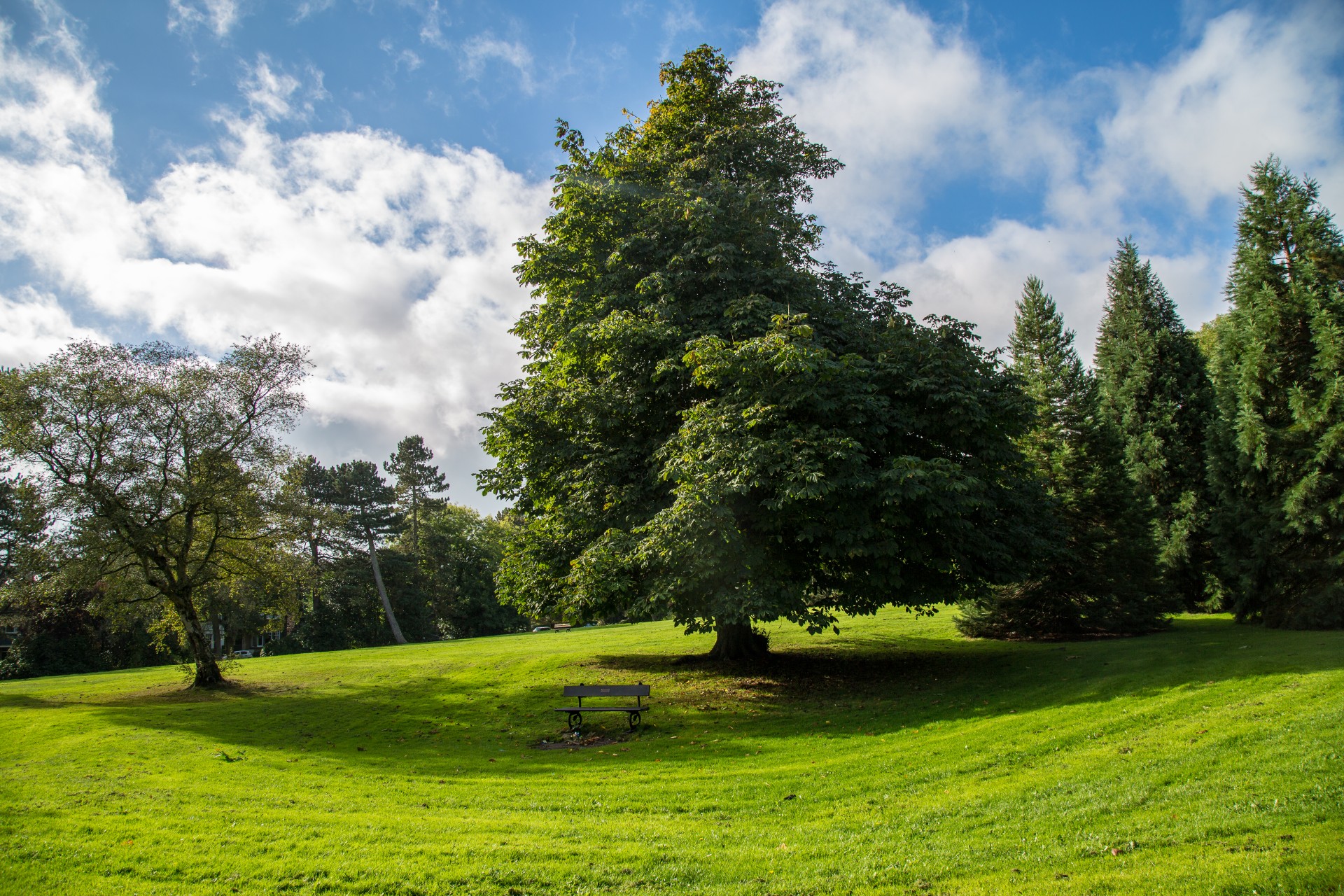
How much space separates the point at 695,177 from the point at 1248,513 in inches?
720

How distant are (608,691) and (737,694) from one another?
3.79 m

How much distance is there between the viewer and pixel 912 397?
1639 cm

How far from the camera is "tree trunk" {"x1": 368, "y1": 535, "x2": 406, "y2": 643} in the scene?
55844 mm

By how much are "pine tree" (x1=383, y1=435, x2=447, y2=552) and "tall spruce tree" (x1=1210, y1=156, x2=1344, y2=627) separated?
6064 centimetres

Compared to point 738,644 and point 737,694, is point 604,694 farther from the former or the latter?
point 738,644

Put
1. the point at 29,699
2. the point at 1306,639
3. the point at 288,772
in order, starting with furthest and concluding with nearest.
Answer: the point at 29,699
the point at 1306,639
the point at 288,772

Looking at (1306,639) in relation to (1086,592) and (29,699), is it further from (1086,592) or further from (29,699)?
(29,699)

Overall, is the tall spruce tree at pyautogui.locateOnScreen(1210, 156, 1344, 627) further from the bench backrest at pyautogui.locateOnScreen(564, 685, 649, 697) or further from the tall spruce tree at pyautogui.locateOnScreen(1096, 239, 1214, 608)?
the bench backrest at pyautogui.locateOnScreen(564, 685, 649, 697)

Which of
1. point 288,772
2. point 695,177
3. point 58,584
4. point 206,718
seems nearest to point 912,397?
point 695,177

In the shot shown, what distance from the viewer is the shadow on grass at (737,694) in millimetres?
12719

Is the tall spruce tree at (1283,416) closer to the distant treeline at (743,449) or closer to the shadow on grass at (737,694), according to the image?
the distant treeline at (743,449)

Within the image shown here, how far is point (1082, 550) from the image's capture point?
67.6 feet

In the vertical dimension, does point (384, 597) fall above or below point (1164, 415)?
below

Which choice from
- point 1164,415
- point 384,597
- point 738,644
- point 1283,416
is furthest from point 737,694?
point 384,597
